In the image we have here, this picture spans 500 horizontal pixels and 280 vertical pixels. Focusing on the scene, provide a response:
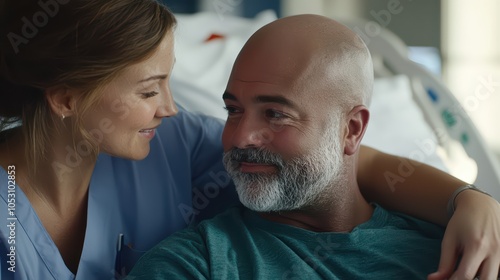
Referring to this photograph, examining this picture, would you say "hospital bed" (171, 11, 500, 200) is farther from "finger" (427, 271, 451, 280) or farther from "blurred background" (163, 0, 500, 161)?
"blurred background" (163, 0, 500, 161)

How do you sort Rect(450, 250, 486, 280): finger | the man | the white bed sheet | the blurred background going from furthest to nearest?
the blurred background, the white bed sheet, the man, Rect(450, 250, 486, 280): finger

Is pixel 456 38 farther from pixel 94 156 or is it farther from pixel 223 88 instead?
pixel 94 156

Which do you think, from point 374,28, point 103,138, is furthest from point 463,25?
point 103,138

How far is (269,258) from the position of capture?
1.24 metres

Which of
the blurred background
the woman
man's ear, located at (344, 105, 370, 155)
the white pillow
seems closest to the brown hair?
the woman

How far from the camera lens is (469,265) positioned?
1120mm

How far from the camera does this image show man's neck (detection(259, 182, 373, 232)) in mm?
1313

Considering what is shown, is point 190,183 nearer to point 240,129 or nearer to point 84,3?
point 240,129

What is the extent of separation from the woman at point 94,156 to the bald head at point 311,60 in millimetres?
174

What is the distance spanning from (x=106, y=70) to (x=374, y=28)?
51.9 inches

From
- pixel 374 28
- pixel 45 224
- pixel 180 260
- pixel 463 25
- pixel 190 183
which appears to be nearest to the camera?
pixel 180 260

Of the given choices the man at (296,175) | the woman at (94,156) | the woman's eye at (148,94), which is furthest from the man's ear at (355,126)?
the woman's eye at (148,94)

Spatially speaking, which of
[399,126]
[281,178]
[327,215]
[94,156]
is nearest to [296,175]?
[281,178]

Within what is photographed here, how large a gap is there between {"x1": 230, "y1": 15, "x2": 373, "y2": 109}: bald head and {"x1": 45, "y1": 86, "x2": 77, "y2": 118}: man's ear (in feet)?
0.98
